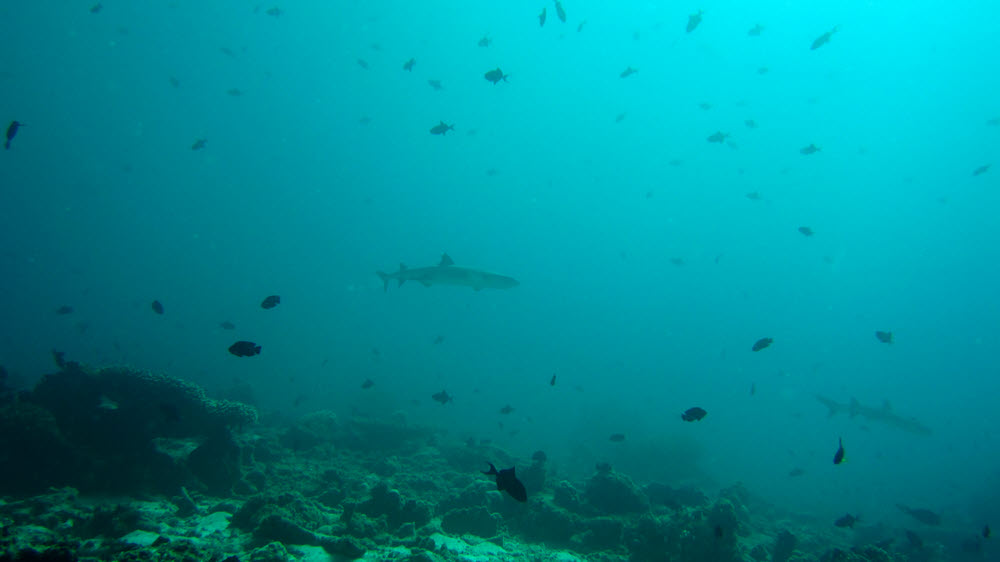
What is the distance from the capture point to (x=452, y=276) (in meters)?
16.4

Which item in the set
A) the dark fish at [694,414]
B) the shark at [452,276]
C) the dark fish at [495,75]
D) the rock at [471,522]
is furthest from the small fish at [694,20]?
the rock at [471,522]

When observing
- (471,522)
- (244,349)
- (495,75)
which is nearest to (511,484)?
(244,349)

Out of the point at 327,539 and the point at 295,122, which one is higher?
the point at 295,122

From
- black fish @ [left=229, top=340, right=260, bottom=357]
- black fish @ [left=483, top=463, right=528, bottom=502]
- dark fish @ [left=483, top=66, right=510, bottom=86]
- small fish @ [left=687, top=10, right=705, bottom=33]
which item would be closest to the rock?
black fish @ [left=229, top=340, right=260, bottom=357]

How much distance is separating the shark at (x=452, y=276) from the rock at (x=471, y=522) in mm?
8825

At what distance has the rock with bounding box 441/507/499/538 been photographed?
8.35 m

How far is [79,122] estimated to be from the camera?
312 feet

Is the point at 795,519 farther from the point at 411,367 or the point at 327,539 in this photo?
the point at 411,367

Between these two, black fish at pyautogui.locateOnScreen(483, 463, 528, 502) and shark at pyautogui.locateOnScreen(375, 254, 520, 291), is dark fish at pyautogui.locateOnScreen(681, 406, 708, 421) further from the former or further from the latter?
shark at pyautogui.locateOnScreen(375, 254, 520, 291)

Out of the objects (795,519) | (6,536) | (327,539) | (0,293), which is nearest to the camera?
(6,536)

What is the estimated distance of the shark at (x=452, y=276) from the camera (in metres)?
16.2

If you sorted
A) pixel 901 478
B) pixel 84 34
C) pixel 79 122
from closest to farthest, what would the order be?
1. pixel 901 478
2. pixel 84 34
3. pixel 79 122

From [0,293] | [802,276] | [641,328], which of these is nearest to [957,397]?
[802,276]

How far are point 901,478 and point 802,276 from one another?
11719cm
